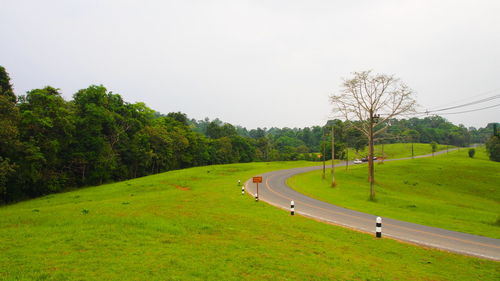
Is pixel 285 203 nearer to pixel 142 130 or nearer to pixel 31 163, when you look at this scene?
pixel 31 163

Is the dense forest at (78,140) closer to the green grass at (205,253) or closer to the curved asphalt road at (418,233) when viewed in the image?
the curved asphalt road at (418,233)

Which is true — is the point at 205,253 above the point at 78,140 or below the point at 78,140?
below

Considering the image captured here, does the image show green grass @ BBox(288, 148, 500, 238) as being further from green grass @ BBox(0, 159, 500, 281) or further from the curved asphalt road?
green grass @ BBox(0, 159, 500, 281)

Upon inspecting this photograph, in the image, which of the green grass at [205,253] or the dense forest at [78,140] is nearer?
the green grass at [205,253]

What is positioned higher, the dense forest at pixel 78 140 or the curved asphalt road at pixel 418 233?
the dense forest at pixel 78 140

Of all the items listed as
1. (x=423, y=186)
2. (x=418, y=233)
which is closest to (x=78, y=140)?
(x=418, y=233)

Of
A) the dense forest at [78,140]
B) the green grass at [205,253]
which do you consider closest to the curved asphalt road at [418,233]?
the green grass at [205,253]

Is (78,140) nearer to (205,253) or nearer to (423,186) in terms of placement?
(205,253)

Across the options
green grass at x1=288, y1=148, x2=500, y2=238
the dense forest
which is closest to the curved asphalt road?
green grass at x1=288, y1=148, x2=500, y2=238

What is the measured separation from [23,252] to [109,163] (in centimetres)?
4578

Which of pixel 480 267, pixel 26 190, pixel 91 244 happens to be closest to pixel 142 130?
pixel 26 190

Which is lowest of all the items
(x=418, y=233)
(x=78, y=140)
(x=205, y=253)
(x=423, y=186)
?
(x=423, y=186)

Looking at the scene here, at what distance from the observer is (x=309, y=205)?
24.1 meters

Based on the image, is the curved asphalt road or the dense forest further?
the dense forest
